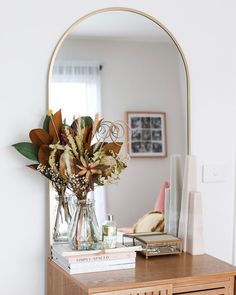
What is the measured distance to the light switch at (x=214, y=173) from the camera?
261 centimetres

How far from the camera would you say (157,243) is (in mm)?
2268

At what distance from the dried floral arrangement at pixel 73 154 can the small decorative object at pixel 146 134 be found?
215mm

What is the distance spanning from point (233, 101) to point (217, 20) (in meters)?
0.41

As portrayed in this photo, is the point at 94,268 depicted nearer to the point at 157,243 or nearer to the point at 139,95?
the point at 157,243

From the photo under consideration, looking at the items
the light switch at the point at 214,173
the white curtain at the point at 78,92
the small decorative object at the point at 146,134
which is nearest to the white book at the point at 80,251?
the white curtain at the point at 78,92

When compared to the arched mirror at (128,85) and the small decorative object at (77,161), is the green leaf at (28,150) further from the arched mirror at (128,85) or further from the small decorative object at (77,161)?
the arched mirror at (128,85)

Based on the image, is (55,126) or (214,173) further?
(214,173)

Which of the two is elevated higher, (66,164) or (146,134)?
(146,134)

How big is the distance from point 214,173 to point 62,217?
84 centimetres

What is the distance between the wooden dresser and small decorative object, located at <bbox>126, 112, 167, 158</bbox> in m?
0.50

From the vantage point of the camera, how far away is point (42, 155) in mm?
2131

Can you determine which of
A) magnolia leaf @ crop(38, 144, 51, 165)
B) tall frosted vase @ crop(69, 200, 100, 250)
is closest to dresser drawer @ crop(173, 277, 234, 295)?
tall frosted vase @ crop(69, 200, 100, 250)

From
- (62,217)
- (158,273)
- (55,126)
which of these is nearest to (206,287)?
(158,273)

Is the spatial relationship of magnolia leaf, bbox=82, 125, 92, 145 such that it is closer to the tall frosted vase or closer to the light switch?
the tall frosted vase
